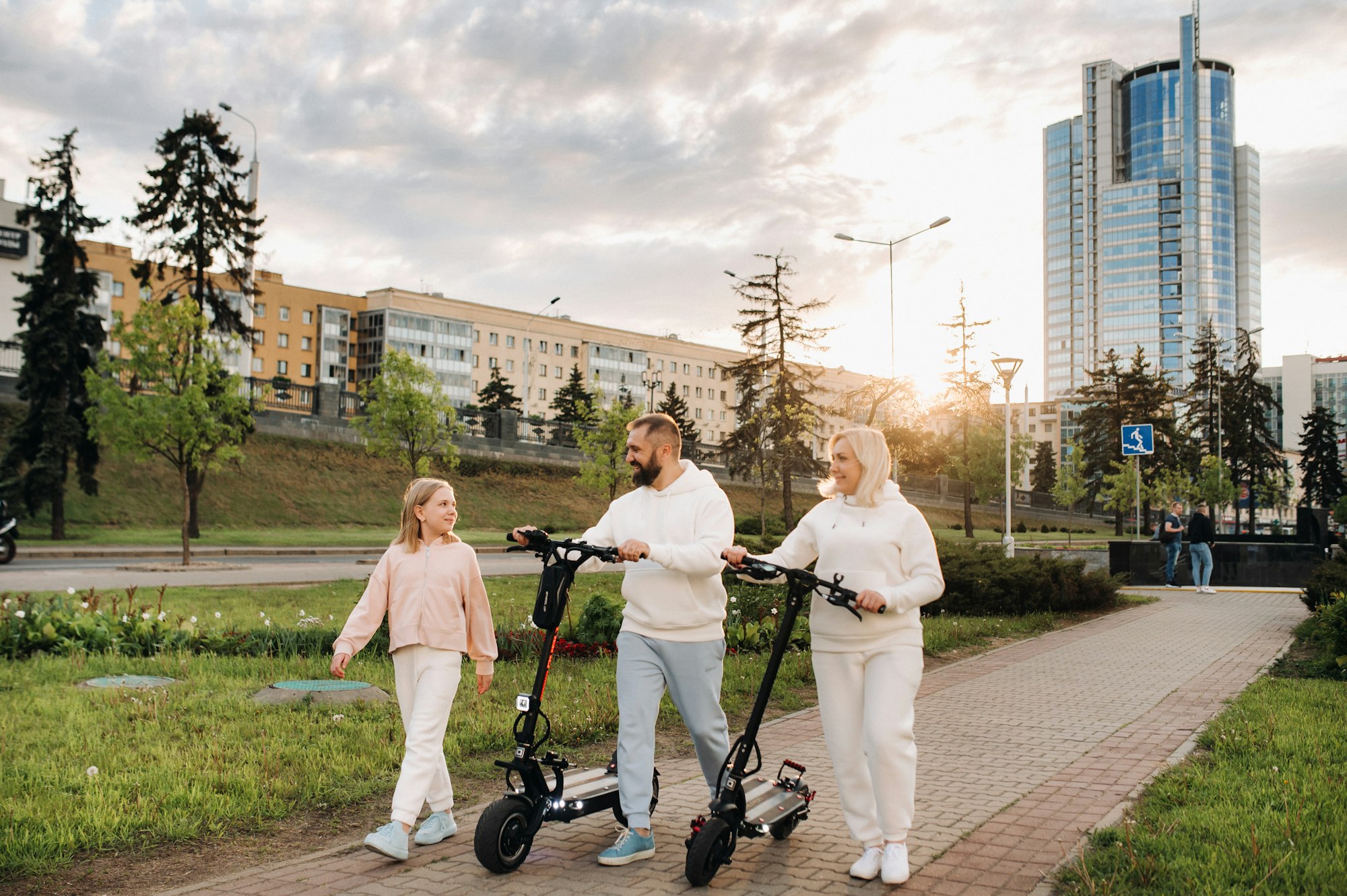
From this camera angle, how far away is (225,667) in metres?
9.10

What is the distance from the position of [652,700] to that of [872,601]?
1.09 meters

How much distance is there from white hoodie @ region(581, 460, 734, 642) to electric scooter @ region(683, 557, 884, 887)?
200 millimetres

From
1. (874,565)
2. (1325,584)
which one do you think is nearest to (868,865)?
(874,565)

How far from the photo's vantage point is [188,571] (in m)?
20.9

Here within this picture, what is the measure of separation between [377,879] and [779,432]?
40.2 meters

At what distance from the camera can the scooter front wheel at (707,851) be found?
4.24m

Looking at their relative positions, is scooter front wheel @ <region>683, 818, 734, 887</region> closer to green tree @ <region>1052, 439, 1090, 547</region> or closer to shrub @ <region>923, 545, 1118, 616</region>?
shrub @ <region>923, 545, 1118, 616</region>

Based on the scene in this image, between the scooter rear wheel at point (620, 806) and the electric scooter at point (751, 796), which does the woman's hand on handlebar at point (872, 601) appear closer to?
the electric scooter at point (751, 796)

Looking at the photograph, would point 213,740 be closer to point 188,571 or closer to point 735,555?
point 735,555

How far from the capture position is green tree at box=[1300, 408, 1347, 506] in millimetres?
86062

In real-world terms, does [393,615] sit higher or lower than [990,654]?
higher

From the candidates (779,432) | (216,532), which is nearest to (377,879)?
(216,532)

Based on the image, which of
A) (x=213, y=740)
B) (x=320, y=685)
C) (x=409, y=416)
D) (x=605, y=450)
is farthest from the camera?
(x=605, y=450)

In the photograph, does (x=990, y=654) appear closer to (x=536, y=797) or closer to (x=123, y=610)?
(x=536, y=797)
